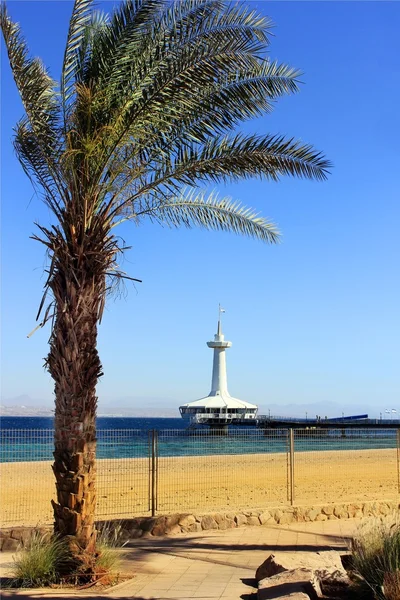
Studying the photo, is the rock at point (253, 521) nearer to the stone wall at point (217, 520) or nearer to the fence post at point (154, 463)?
the stone wall at point (217, 520)

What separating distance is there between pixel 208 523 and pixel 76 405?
4818 millimetres

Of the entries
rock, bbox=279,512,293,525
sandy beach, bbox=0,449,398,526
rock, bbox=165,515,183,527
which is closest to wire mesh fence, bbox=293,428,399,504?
sandy beach, bbox=0,449,398,526

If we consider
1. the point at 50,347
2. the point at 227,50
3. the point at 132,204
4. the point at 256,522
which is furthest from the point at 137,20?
the point at 256,522

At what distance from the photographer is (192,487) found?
18391 millimetres

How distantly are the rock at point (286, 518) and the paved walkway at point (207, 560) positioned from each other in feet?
0.48

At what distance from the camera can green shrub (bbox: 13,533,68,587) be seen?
8.16m

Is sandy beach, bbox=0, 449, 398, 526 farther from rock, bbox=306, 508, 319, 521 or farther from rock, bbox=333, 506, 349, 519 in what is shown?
rock, bbox=306, 508, 319, 521

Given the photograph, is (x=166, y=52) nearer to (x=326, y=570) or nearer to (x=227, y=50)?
(x=227, y=50)

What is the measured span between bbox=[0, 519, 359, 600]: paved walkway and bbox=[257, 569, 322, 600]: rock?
0.51 metres

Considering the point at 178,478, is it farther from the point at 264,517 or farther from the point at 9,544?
the point at 9,544

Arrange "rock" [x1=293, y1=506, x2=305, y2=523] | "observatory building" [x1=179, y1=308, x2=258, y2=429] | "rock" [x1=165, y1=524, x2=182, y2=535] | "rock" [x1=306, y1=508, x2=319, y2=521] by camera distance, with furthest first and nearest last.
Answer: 1. "observatory building" [x1=179, y1=308, x2=258, y2=429]
2. "rock" [x1=306, y1=508, x2=319, y2=521]
3. "rock" [x1=293, y1=506, x2=305, y2=523]
4. "rock" [x1=165, y1=524, x2=182, y2=535]

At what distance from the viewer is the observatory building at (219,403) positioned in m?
72.2

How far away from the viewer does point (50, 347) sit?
8.95 m

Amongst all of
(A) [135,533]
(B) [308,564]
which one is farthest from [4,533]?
(B) [308,564]
